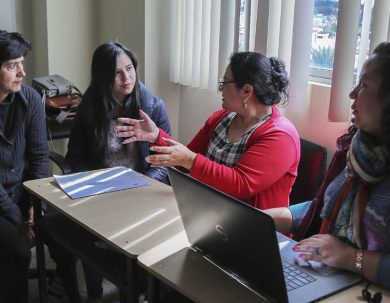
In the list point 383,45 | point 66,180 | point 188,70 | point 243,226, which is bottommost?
point 66,180

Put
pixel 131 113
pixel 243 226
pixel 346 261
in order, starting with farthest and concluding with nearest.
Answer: pixel 131 113
pixel 346 261
pixel 243 226

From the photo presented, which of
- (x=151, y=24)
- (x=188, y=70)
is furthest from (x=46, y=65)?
(x=188, y=70)

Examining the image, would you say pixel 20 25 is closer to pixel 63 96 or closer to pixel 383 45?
pixel 63 96

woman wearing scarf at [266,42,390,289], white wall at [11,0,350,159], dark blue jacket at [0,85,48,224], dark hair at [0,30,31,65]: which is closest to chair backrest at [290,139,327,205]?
woman wearing scarf at [266,42,390,289]

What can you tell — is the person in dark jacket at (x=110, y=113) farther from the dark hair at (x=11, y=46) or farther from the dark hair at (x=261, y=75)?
the dark hair at (x=261, y=75)

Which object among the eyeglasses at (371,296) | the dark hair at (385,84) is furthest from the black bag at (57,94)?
the eyeglasses at (371,296)

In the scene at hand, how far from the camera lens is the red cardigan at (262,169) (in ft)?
5.75

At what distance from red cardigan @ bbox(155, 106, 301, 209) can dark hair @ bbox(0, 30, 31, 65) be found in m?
0.99

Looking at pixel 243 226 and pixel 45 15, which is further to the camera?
pixel 45 15

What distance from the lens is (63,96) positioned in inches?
112

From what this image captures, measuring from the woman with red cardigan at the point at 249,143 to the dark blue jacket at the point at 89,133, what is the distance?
340mm

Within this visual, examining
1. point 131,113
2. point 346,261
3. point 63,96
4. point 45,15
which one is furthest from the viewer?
point 45,15

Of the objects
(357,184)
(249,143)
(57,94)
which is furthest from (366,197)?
(57,94)

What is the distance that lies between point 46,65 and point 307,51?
1.88 meters
